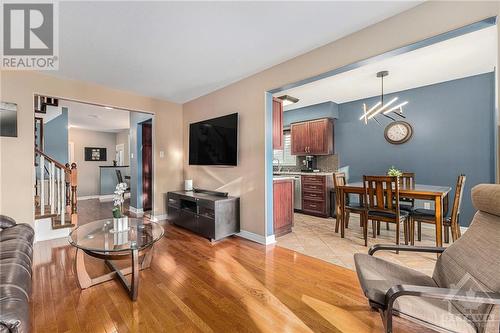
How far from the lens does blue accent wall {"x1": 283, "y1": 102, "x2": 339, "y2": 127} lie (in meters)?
4.95

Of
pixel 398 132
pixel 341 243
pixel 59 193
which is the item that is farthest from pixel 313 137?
pixel 59 193

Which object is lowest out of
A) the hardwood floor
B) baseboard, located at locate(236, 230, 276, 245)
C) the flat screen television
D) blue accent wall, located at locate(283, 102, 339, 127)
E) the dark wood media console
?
the hardwood floor

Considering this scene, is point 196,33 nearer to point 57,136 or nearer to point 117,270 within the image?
point 117,270

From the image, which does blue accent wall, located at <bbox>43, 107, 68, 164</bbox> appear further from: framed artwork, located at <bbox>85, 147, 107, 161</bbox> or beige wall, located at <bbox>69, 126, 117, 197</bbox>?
framed artwork, located at <bbox>85, 147, 107, 161</bbox>

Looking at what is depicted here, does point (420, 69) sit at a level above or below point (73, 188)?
above

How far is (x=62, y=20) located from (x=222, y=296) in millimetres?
2851

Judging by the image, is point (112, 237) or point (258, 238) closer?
point (112, 237)

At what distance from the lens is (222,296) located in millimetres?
1887

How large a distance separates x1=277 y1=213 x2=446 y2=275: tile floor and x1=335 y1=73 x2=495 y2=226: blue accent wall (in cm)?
101

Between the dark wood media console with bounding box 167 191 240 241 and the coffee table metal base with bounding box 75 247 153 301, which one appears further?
the dark wood media console with bounding box 167 191 240 241

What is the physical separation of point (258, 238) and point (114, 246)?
1843 millimetres

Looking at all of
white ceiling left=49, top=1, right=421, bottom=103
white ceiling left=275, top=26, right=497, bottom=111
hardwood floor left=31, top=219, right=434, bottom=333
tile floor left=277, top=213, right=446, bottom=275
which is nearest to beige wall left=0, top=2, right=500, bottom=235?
white ceiling left=49, top=1, right=421, bottom=103

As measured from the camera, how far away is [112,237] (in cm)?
211

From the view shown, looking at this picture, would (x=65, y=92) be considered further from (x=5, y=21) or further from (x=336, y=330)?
(x=336, y=330)
